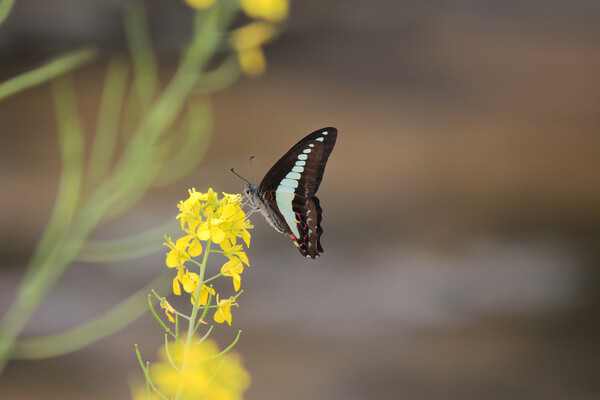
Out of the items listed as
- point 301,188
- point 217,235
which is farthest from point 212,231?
point 301,188

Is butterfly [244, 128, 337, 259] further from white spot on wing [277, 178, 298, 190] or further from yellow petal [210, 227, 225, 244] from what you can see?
yellow petal [210, 227, 225, 244]

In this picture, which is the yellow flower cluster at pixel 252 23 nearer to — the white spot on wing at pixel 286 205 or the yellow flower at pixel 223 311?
Answer: the white spot on wing at pixel 286 205

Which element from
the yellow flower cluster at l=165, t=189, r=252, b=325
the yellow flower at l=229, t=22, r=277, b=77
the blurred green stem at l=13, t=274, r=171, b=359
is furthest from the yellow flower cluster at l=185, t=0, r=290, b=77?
the blurred green stem at l=13, t=274, r=171, b=359

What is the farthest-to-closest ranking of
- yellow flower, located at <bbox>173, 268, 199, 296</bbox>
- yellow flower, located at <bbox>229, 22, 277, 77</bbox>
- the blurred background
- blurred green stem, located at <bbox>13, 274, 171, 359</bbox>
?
the blurred background < blurred green stem, located at <bbox>13, 274, 171, 359</bbox> < yellow flower, located at <bbox>229, 22, 277, 77</bbox> < yellow flower, located at <bbox>173, 268, 199, 296</bbox>

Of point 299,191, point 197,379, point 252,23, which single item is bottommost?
point 197,379

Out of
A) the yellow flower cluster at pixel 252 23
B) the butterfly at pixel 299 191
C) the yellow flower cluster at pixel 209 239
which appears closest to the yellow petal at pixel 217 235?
the yellow flower cluster at pixel 209 239

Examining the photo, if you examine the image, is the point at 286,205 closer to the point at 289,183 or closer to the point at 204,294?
the point at 289,183
